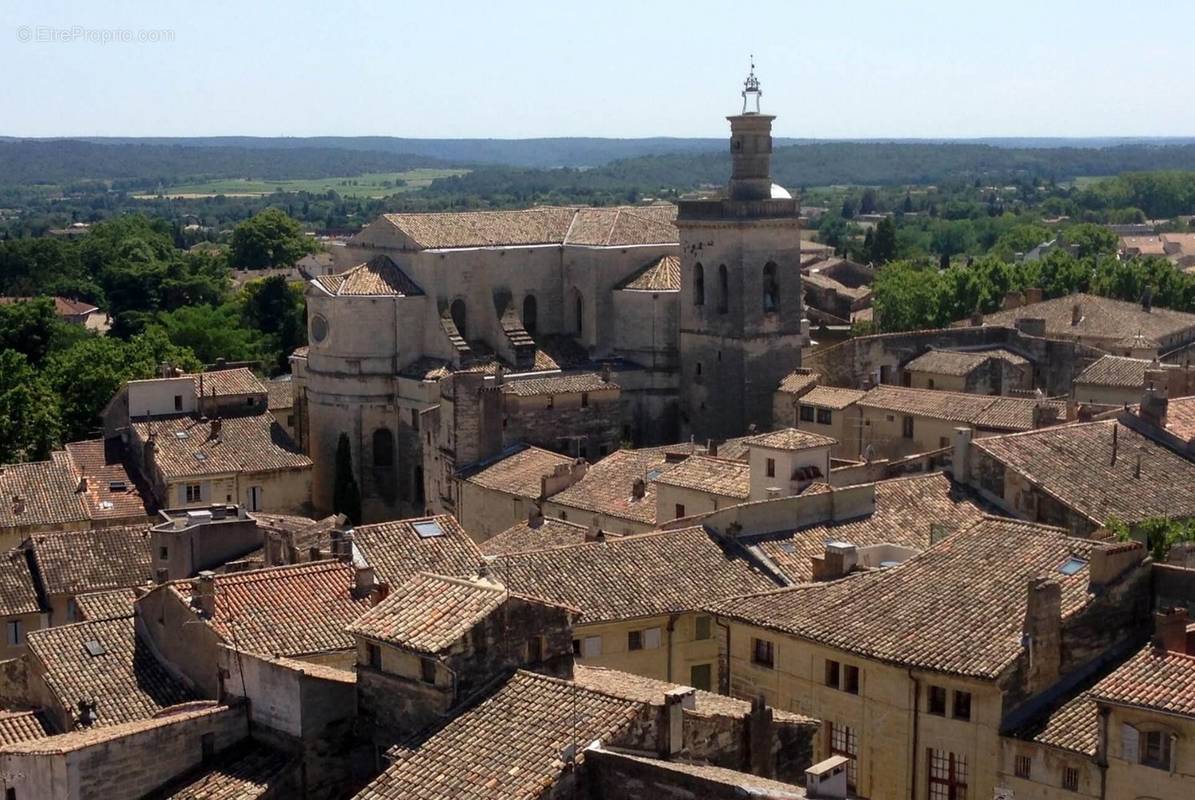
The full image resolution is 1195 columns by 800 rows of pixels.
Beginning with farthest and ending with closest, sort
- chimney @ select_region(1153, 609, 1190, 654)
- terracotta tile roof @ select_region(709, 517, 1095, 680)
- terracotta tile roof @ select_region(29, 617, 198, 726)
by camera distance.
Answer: terracotta tile roof @ select_region(29, 617, 198, 726), terracotta tile roof @ select_region(709, 517, 1095, 680), chimney @ select_region(1153, 609, 1190, 654)

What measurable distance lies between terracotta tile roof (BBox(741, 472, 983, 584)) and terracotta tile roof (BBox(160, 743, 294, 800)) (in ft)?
46.5

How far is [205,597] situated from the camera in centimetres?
2745

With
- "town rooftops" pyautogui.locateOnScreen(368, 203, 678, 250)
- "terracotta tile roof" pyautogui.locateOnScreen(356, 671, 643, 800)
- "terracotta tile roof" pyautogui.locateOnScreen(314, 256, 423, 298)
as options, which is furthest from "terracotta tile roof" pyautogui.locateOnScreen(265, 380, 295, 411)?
"terracotta tile roof" pyautogui.locateOnScreen(356, 671, 643, 800)

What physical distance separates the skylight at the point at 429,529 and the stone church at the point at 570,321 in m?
23.0

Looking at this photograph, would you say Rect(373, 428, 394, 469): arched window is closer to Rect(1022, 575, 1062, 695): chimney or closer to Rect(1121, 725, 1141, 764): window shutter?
Rect(1022, 575, 1062, 695): chimney

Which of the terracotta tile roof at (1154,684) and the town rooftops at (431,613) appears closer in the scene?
the town rooftops at (431,613)

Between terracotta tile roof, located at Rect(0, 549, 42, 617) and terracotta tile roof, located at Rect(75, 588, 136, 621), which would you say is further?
terracotta tile roof, located at Rect(0, 549, 42, 617)

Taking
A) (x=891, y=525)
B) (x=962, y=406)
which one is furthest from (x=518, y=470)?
(x=891, y=525)

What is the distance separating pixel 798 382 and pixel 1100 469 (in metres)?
17.3

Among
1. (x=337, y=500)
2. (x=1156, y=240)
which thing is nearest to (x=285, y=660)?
(x=337, y=500)

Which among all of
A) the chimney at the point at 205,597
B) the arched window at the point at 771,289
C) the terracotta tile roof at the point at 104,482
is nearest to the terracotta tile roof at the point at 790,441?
the chimney at the point at 205,597

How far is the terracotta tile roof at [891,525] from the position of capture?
36969 millimetres

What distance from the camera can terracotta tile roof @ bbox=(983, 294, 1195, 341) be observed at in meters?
73.5

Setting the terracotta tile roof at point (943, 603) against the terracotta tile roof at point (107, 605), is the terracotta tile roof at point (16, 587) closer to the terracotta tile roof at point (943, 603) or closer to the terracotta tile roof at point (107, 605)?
the terracotta tile roof at point (107, 605)
